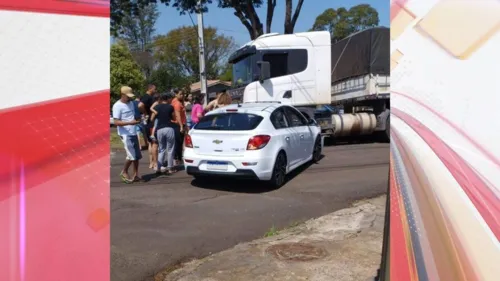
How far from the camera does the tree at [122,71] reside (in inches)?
1587

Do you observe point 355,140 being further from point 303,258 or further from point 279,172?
point 303,258

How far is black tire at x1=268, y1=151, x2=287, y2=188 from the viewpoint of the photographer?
8.12m

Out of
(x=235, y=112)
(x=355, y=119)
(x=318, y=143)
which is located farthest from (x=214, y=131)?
(x=355, y=119)

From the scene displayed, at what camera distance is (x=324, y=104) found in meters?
13.3

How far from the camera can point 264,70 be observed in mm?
12109

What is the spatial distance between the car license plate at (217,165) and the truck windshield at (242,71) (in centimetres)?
528

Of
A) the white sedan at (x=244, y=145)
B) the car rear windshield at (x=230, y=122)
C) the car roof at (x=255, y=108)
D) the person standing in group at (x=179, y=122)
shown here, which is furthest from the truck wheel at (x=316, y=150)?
the person standing in group at (x=179, y=122)

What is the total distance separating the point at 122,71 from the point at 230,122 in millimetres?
35069

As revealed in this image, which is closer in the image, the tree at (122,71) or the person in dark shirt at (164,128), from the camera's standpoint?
the person in dark shirt at (164,128)

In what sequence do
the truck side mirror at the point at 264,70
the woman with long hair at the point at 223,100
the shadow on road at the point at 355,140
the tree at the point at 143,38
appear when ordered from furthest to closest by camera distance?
the tree at the point at 143,38 → the shadow on road at the point at 355,140 → the truck side mirror at the point at 264,70 → the woman with long hair at the point at 223,100

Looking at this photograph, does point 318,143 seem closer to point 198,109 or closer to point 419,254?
point 198,109

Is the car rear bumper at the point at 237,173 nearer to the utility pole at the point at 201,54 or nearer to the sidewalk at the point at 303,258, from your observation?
the sidewalk at the point at 303,258

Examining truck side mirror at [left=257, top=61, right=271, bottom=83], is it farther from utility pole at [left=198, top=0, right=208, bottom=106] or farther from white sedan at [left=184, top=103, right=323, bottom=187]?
utility pole at [left=198, top=0, right=208, bottom=106]

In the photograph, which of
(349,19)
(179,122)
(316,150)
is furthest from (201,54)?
(349,19)
